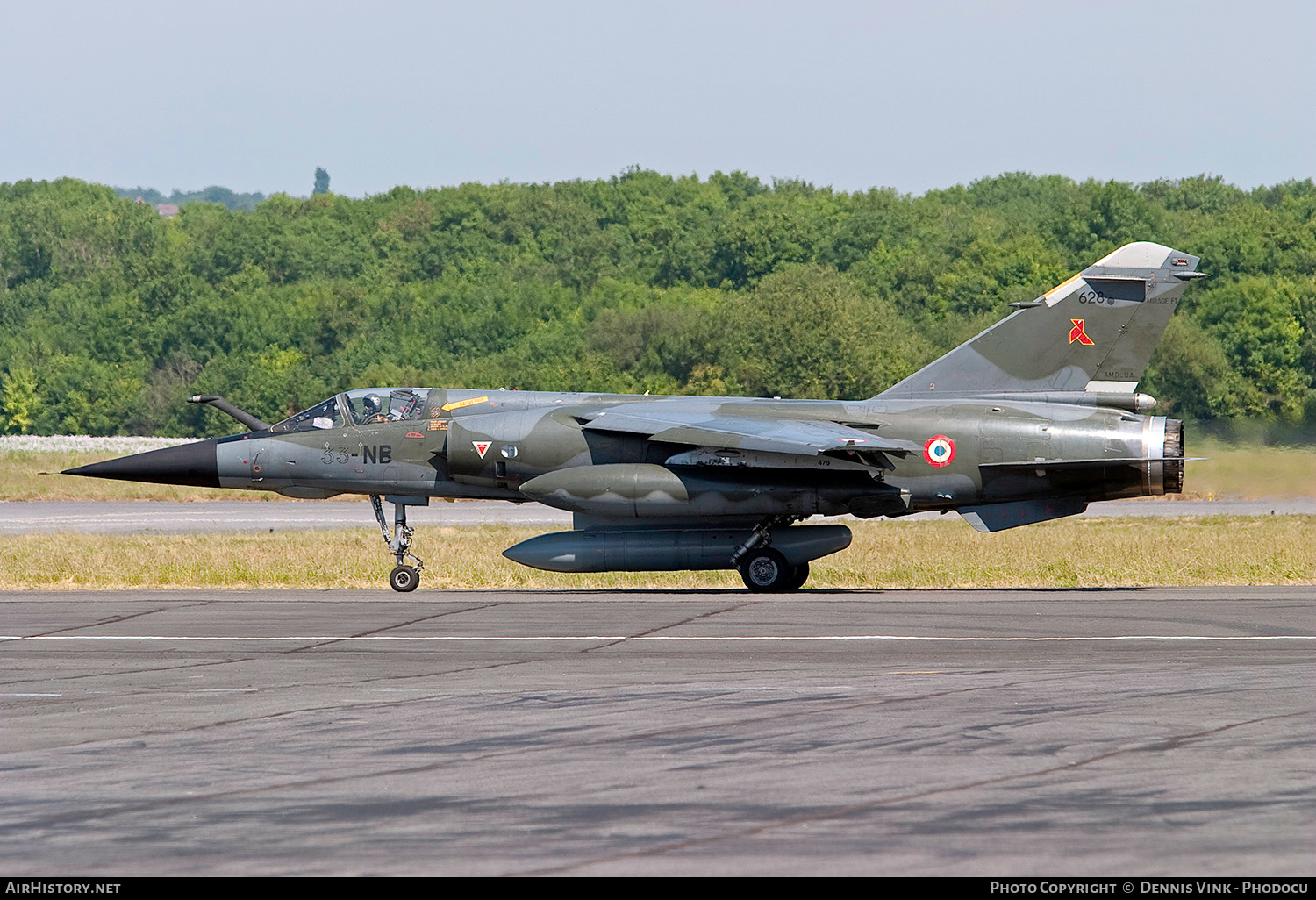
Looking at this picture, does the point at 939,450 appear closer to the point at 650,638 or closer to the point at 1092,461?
the point at 1092,461

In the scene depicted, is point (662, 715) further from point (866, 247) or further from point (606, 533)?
point (866, 247)

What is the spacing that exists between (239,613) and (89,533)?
53.8ft

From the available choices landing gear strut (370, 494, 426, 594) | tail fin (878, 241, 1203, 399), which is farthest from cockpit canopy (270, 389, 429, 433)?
tail fin (878, 241, 1203, 399)

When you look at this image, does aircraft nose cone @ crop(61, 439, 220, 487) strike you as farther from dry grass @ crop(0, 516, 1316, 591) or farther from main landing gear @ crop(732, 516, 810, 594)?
main landing gear @ crop(732, 516, 810, 594)

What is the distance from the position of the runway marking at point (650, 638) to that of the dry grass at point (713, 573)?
5.89 metres

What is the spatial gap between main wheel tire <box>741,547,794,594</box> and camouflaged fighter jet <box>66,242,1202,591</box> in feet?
0.10

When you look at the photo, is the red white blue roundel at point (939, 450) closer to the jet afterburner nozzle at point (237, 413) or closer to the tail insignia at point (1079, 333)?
the tail insignia at point (1079, 333)

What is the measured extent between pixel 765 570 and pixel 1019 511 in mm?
3464

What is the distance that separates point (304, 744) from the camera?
940 cm

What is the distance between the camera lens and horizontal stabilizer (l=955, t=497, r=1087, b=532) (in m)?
19.4

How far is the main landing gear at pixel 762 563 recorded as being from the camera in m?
19.5

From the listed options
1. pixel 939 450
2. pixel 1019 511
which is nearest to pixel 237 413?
pixel 939 450

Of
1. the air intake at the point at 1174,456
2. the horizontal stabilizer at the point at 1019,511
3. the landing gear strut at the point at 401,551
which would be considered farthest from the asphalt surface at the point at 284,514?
the air intake at the point at 1174,456

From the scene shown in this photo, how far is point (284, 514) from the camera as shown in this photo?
38969 mm
